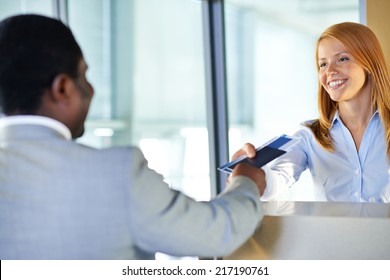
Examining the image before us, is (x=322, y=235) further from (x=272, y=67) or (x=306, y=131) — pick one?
(x=272, y=67)

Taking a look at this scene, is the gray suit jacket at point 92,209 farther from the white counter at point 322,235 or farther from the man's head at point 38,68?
the white counter at point 322,235

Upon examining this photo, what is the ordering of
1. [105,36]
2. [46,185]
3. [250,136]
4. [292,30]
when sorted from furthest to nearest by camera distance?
1. [250,136]
2. [292,30]
3. [105,36]
4. [46,185]

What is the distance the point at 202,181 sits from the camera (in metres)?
4.49

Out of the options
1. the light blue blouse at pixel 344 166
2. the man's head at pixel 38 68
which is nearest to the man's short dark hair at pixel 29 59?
the man's head at pixel 38 68

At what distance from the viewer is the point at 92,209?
0.84 metres

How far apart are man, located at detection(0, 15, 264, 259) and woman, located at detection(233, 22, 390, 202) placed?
0.91 m

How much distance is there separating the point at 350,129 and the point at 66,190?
51.6 inches

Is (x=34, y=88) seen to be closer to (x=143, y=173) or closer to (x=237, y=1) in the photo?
(x=143, y=173)

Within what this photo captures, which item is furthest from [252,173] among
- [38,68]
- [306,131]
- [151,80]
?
[151,80]

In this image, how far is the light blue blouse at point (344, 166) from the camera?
68.9 inches

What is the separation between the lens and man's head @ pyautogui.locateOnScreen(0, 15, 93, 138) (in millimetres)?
901
